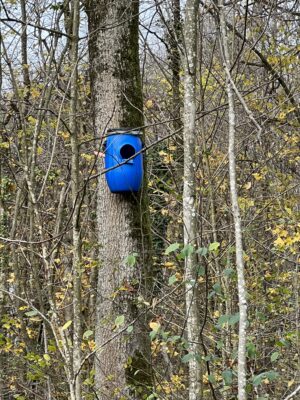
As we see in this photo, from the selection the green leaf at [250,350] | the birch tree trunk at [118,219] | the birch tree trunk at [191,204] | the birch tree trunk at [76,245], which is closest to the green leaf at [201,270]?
the birch tree trunk at [191,204]

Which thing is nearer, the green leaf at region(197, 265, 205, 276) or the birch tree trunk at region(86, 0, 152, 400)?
the green leaf at region(197, 265, 205, 276)

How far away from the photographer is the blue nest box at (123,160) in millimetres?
3801

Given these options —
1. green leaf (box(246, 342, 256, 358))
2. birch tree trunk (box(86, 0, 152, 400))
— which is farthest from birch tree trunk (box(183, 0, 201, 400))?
birch tree trunk (box(86, 0, 152, 400))

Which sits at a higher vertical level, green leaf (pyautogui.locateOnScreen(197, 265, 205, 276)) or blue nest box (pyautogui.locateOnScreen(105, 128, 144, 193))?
blue nest box (pyautogui.locateOnScreen(105, 128, 144, 193))

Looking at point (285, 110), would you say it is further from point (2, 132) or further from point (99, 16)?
point (2, 132)

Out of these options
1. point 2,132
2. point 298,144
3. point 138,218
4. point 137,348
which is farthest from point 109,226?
point 298,144

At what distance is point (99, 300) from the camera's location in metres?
4.06

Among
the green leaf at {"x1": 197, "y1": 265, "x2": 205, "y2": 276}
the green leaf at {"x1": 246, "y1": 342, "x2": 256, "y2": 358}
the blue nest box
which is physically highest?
the blue nest box

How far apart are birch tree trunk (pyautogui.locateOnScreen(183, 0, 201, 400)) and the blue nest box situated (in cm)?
89

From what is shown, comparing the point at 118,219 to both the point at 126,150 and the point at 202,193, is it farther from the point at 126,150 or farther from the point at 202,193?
the point at 202,193

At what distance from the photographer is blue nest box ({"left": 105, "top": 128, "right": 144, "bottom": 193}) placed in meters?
3.80

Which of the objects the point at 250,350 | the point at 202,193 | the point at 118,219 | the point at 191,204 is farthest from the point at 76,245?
the point at 202,193

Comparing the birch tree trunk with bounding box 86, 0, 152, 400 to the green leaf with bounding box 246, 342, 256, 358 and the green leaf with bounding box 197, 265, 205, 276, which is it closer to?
the green leaf with bounding box 197, 265, 205, 276

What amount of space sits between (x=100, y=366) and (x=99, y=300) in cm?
43
